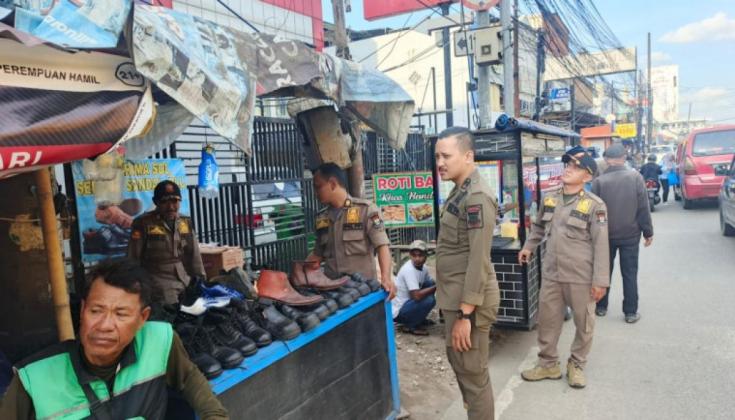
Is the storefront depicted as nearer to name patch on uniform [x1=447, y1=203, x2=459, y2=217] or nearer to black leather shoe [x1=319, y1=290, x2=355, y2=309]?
black leather shoe [x1=319, y1=290, x2=355, y2=309]

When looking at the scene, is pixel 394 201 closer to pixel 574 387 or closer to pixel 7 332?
pixel 574 387

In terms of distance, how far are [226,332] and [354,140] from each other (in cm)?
303

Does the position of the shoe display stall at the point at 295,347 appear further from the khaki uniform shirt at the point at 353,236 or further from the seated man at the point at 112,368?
the khaki uniform shirt at the point at 353,236

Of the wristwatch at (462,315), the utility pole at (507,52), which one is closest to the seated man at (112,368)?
the wristwatch at (462,315)

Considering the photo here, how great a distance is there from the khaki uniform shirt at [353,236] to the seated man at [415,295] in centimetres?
172

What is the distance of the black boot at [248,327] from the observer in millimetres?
2500

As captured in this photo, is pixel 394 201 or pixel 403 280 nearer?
pixel 403 280

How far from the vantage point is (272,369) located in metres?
2.48

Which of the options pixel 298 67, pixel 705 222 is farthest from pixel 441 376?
pixel 705 222

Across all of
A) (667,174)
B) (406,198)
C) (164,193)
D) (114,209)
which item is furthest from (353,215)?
(667,174)

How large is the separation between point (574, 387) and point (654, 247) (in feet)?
21.4

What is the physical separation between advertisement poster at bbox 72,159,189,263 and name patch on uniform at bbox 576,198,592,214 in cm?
413

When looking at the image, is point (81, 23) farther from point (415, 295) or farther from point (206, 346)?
point (415, 295)

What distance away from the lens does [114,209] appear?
4.96 m
